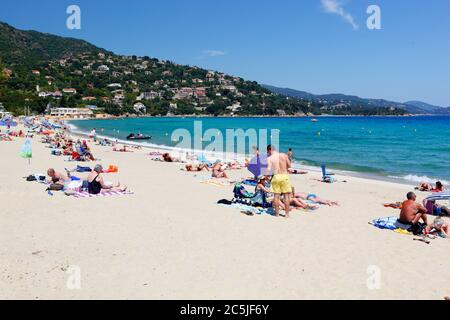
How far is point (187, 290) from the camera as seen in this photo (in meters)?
4.41

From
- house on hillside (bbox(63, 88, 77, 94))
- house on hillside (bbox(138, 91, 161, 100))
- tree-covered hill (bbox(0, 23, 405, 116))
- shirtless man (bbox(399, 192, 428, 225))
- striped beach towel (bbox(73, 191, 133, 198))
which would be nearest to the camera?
shirtless man (bbox(399, 192, 428, 225))

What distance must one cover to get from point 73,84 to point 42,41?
245 ft

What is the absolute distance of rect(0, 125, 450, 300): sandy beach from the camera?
4473mm

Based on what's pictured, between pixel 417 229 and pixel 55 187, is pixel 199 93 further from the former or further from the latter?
pixel 417 229

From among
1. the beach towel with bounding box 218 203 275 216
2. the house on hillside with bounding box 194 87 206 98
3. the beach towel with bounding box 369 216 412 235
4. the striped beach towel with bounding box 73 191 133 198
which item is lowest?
the beach towel with bounding box 369 216 412 235

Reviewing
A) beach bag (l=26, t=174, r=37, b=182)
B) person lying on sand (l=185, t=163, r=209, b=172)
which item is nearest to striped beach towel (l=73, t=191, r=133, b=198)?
beach bag (l=26, t=174, r=37, b=182)

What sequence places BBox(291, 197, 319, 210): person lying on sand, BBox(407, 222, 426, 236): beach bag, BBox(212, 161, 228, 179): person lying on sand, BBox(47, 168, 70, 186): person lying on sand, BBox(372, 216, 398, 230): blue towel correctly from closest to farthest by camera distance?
BBox(407, 222, 426, 236): beach bag, BBox(372, 216, 398, 230): blue towel, BBox(291, 197, 319, 210): person lying on sand, BBox(47, 168, 70, 186): person lying on sand, BBox(212, 161, 228, 179): person lying on sand

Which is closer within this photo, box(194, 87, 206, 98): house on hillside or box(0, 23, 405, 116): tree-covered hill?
box(0, 23, 405, 116): tree-covered hill

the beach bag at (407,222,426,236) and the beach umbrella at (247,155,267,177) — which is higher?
the beach umbrella at (247,155,267,177)

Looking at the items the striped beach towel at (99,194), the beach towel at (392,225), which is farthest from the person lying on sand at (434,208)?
the striped beach towel at (99,194)

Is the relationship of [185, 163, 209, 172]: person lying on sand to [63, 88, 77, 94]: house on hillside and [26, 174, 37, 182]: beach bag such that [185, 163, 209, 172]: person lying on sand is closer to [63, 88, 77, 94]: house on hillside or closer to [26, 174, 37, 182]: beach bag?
[26, 174, 37, 182]: beach bag

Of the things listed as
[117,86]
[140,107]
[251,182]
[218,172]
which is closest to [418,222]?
[251,182]

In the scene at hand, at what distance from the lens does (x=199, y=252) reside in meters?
5.67

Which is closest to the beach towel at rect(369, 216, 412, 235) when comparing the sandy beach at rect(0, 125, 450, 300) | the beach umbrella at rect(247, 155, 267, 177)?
the sandy beach at rect(0, 125, 450, 300)
